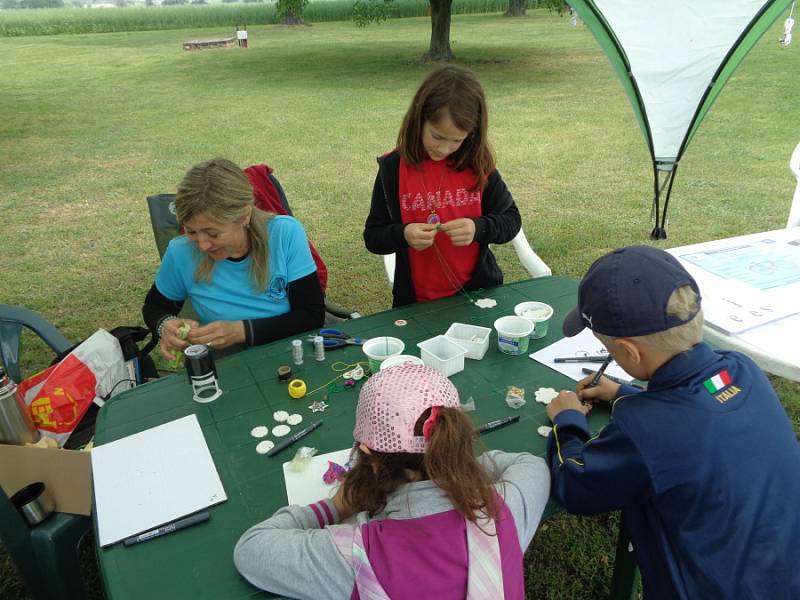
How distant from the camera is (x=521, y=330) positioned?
202 centimetres

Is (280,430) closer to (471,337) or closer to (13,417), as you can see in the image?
(471,337)

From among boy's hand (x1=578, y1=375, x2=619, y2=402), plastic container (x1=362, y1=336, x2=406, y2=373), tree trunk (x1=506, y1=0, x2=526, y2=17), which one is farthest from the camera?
tree trunk (x1=506, y1=0, x2=526, y2=17)

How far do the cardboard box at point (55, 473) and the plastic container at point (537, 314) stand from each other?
160 cm

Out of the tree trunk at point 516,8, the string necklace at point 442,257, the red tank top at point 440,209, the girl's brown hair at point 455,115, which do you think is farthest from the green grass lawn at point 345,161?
the tree trunk at point 516,8

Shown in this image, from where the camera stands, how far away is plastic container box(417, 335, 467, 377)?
186cm

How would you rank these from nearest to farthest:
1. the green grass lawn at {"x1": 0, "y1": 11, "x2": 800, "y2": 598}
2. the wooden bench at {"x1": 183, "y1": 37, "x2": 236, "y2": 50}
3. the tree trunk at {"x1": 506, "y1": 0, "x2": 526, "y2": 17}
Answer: the green grass lawn at {"x1": 0, "y1": 11, "x2": 800, "y2": 598} → the wooden bench at {"x1": 183, "y1": 37, "x2": 236, "y2": 50} → the tree trunk at {"x1": 506, "y1": 0, "x2": 526, "y2": 17}

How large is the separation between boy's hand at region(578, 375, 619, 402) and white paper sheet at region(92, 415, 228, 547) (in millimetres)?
1094

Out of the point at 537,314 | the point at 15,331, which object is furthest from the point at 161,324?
the point at 537,314

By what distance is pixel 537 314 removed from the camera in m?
2.17

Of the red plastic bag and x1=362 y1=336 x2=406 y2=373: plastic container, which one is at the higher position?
x1=362 y1=336 x2=406 y2=373: plastic container

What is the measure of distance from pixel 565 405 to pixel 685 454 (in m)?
0.42

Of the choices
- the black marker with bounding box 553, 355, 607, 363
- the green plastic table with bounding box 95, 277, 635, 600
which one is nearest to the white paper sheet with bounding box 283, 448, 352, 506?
the green plastic table with bounding box 95, 277, 635, 600

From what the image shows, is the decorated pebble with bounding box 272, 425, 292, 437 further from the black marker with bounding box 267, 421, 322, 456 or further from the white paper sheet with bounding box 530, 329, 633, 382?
the white paper sheet with bounding box 530, 329, 633, 382

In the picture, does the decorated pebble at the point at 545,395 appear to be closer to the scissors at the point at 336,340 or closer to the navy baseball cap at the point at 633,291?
the navy baseball cap at the point at 633,291
